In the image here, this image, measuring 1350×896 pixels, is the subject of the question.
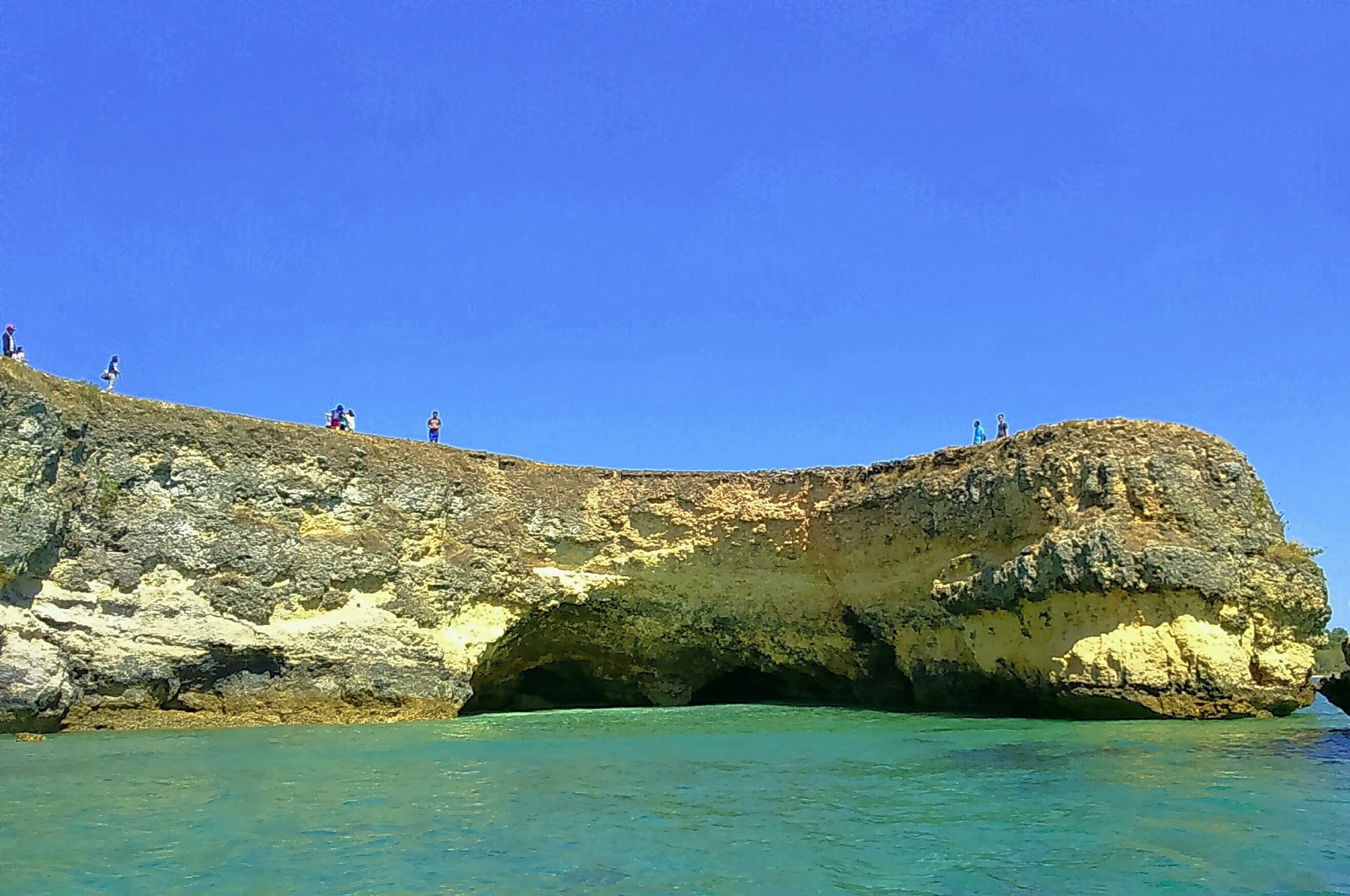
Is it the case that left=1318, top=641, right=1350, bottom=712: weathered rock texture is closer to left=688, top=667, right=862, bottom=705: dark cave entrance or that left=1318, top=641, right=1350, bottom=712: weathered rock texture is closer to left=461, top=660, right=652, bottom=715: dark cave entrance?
left=688, top=667, right=862, bottom=705: dark cave entrance

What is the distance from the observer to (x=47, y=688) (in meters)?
14.9

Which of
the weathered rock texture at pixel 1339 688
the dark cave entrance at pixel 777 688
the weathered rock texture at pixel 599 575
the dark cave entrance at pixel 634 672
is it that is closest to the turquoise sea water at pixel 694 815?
the weathered rock texture at pixel 1339 688

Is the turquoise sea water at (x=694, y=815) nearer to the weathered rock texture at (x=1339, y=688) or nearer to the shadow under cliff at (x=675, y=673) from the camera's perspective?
the weathered rock texture at (x=1339, y=688)

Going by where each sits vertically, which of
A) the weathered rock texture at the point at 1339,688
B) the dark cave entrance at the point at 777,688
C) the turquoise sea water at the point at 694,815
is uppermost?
the weathered rock texture at the point at 1339,688

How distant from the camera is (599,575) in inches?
855

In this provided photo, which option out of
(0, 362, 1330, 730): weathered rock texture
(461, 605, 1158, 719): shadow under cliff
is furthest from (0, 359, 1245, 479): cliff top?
(461, 605, 1158, 719): shadow under cliff

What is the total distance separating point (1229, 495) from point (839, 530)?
301 inches

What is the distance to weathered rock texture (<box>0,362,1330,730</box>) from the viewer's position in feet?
51.6

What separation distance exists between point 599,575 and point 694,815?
13394 mm

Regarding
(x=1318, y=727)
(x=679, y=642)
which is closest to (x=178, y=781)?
(x=679, y=642)

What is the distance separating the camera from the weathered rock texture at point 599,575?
15.7 meters

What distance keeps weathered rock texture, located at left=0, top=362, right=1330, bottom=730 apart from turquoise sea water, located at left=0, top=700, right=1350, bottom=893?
2.12m

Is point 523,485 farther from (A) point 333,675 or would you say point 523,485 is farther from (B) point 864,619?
(B) point 864,619

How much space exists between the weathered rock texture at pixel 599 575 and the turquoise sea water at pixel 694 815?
212 centimetres
